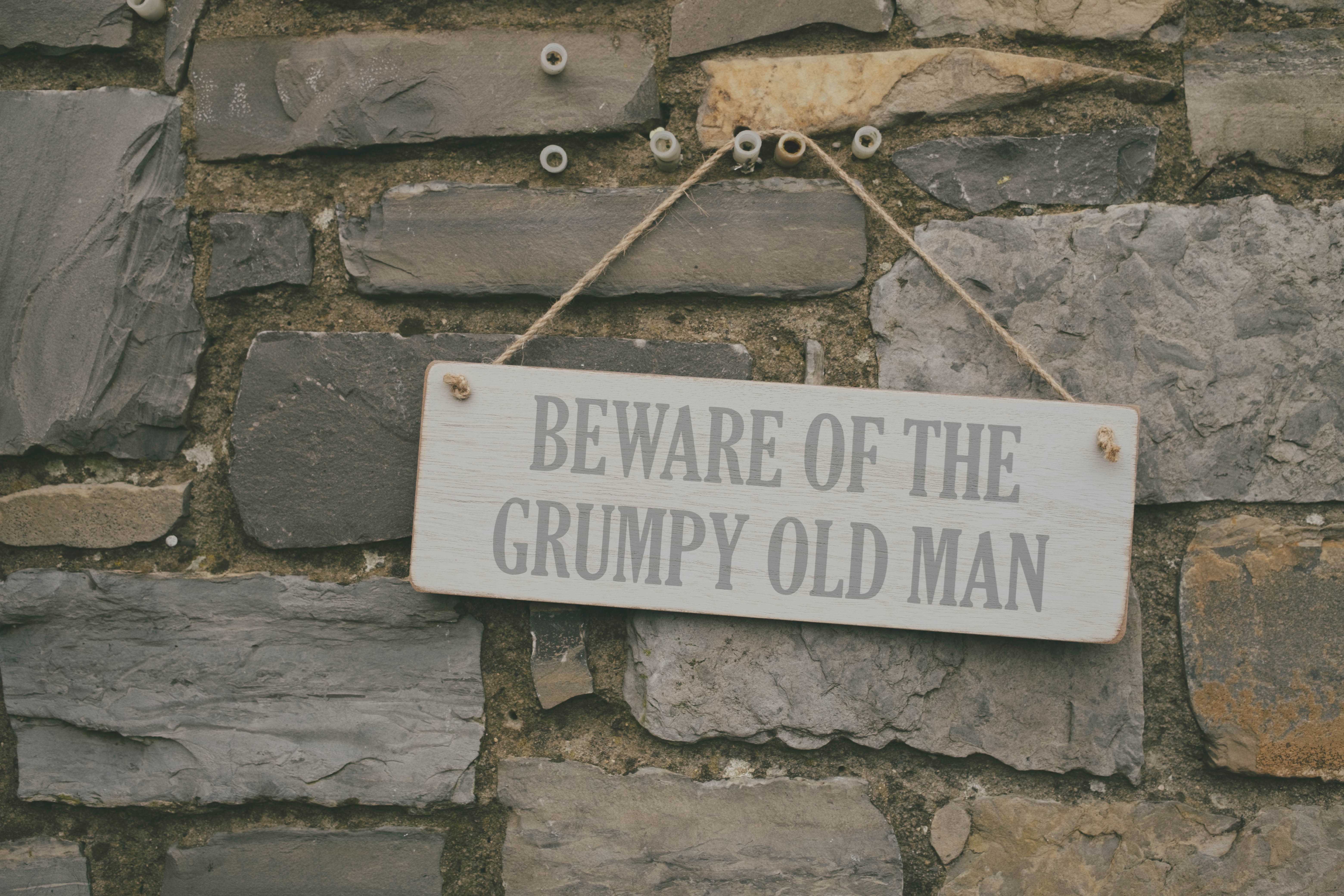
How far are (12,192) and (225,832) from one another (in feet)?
2.84

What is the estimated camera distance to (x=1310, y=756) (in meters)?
0.95

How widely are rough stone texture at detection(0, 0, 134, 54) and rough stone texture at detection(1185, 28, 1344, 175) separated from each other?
1.39m

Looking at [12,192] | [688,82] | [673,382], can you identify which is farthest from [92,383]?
[688,82]

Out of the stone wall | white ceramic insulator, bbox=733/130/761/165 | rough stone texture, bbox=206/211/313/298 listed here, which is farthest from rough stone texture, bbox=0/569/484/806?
white ceramic insulator, bbox=733/130/761/165

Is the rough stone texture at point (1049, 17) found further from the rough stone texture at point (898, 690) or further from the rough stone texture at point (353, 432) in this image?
the rough stone texture at point (898, 690)

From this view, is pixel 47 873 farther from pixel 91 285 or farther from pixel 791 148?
pixel 791 148

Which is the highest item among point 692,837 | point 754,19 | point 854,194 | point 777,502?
point 754,19

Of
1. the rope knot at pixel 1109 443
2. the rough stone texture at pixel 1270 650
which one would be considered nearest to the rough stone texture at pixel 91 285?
the rope knot at pixel 1109 443

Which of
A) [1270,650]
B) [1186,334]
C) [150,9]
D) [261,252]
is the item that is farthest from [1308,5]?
[150,9]

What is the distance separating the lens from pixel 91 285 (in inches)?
40.0

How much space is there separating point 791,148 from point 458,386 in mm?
500

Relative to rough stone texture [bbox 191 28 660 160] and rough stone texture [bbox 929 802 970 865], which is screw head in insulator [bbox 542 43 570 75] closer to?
rough stone texture [bbox 191 28 660 160]

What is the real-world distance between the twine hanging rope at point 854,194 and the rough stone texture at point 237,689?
1.10 feet

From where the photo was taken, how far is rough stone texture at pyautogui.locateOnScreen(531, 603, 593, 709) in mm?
988
